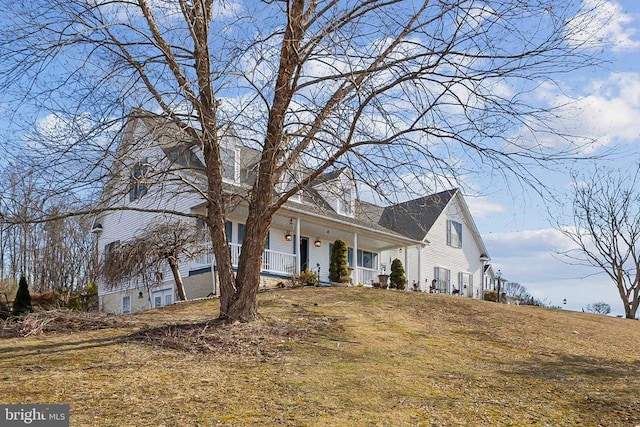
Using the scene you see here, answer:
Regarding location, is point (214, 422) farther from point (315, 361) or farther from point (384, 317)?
point (384, 317)

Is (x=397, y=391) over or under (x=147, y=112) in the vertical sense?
under

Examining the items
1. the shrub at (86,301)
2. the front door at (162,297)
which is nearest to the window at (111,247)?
the shrub at (86,301)

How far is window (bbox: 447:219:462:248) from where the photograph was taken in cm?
3075

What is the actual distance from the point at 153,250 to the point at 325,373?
10513 millimetres

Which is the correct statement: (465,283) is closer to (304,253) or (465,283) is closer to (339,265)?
(304,253)

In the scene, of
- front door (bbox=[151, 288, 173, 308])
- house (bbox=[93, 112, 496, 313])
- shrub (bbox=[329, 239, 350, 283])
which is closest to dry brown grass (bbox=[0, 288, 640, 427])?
house (bbox=[93, 112, 496, 313])

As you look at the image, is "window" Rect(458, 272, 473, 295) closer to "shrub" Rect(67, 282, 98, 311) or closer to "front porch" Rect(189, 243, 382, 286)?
"front porch" Rect(189, 243, 382, 286)

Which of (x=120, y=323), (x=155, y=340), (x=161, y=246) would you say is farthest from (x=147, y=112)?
(x=161, y=246)

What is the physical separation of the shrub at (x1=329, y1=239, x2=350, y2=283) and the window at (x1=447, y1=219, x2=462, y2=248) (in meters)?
10.1

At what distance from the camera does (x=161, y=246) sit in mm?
17703

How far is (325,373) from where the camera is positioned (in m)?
8.24

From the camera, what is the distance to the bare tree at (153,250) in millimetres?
17547

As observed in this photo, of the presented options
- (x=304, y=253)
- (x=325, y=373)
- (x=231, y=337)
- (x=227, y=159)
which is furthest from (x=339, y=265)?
(x=325, y=373)

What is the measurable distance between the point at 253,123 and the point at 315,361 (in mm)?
3571
